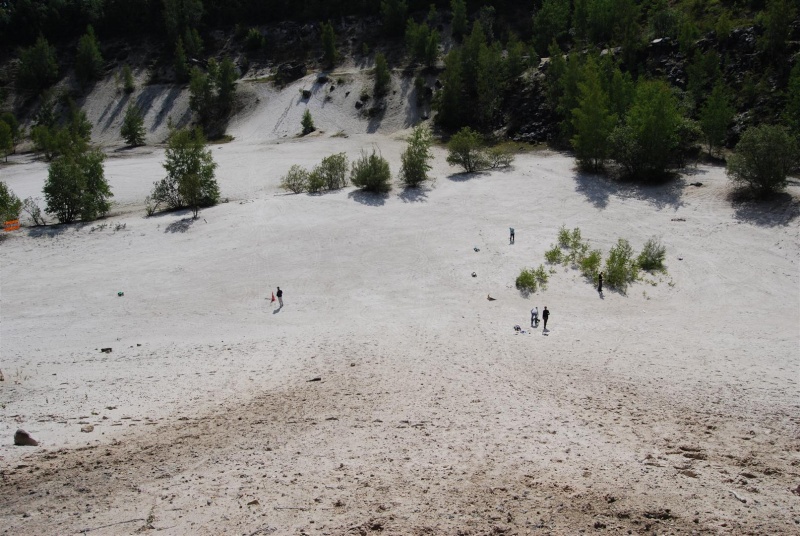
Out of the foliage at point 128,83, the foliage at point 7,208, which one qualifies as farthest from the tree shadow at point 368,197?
the foliage at point 128,83

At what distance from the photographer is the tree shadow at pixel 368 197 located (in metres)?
48.6

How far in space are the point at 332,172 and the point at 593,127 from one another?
25.6 meters

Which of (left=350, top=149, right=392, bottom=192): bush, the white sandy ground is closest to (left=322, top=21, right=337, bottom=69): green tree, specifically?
(left=350, top=149, right=392, bottom=192): bush

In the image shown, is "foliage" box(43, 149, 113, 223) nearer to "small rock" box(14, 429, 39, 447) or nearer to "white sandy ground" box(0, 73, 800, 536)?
"white sandy ground" box(0, 73, 800, 536)

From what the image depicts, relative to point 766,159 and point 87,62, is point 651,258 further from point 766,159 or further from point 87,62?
point 87,62

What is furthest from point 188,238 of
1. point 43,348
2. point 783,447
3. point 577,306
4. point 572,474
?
point 783,447

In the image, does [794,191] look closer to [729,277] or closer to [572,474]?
[729,277]

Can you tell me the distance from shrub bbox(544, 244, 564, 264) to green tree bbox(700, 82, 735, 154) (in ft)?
83.9

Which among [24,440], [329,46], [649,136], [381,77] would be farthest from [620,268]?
[329,46]

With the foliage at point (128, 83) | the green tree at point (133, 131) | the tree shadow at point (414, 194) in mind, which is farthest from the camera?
the foliage at point (128, 83)

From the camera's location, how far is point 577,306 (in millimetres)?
31844

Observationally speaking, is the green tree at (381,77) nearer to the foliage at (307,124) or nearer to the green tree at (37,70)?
the foliage at (307,124)

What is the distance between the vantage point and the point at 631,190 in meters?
49.6

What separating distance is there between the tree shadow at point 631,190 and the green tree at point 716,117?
6690 mm
